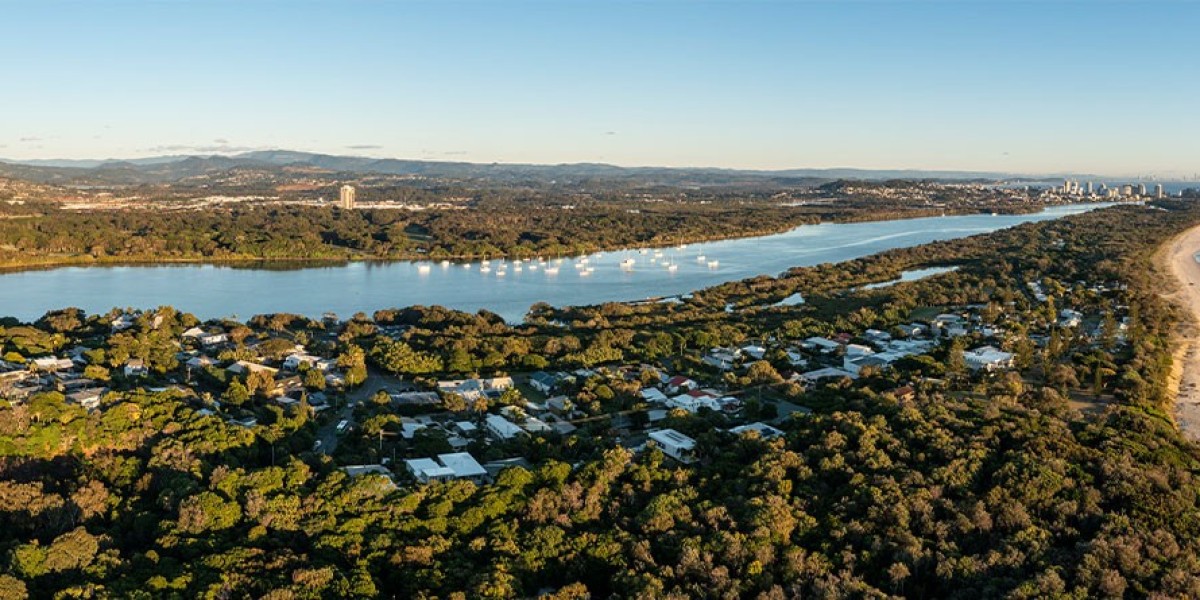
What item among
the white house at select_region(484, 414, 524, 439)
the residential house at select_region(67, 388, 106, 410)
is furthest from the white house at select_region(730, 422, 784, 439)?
the residential house at select_region(67, 388, 106, 410)

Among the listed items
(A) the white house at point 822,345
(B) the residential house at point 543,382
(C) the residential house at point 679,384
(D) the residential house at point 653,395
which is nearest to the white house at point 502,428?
(B) the residential house at point 543,382

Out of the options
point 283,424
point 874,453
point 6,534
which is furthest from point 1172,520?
point 6,534

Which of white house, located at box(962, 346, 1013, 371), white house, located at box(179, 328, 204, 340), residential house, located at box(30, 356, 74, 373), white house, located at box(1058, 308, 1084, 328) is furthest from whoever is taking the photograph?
white house, located at box(1058, 308, 1084, 328)

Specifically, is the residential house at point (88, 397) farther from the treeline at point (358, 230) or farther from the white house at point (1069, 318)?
the treeline at point (358, 230)

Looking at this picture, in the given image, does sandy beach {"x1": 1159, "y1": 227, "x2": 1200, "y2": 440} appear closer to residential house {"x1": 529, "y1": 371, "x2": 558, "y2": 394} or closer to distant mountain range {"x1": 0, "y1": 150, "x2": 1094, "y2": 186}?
residential house {"x1": 529, "y1": 371, "x2": 558, "y2": 394}

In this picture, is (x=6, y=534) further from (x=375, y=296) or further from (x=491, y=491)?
(x=375, y=296)

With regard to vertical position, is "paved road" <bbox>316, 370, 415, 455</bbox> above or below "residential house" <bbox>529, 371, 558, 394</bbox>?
below

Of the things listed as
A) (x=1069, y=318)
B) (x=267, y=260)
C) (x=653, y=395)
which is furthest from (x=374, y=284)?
(x=1069, y=318)
